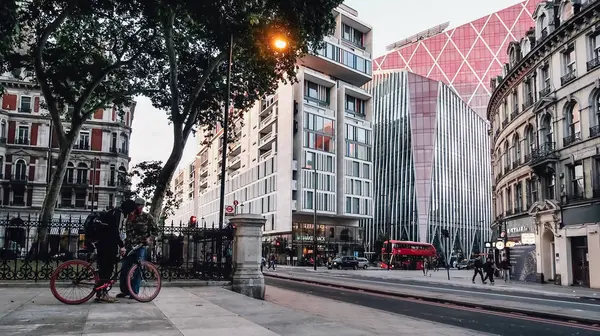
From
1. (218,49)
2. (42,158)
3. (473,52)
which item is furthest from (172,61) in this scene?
(473,52)

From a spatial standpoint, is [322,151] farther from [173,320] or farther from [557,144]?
[173,320]

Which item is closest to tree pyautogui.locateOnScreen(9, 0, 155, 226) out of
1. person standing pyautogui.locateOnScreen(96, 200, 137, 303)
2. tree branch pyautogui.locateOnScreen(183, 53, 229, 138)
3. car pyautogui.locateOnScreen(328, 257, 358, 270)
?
tree branch pyautogui.locateOnScreen(183, 53, 229, 138)

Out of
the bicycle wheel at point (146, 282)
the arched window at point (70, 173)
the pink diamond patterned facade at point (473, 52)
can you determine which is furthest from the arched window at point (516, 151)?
the pink diamond patterned facade at point (473, 52)

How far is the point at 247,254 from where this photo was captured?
13.5 metres

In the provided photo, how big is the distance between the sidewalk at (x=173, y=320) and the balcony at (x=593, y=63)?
22371 mm

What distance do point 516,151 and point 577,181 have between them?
29.2 ft

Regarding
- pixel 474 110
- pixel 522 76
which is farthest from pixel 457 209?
pixel 522 76

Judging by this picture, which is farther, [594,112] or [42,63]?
[594,112]

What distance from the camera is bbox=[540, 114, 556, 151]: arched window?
100 feet

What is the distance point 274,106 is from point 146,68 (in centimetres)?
5211

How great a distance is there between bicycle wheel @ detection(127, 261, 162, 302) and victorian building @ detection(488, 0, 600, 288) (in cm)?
2337

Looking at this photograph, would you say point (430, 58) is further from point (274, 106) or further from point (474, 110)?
point (274, 106)

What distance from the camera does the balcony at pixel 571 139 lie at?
27.6 metres

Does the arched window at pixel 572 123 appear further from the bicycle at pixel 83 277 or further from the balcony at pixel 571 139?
the bicycle at pixel 83 277
